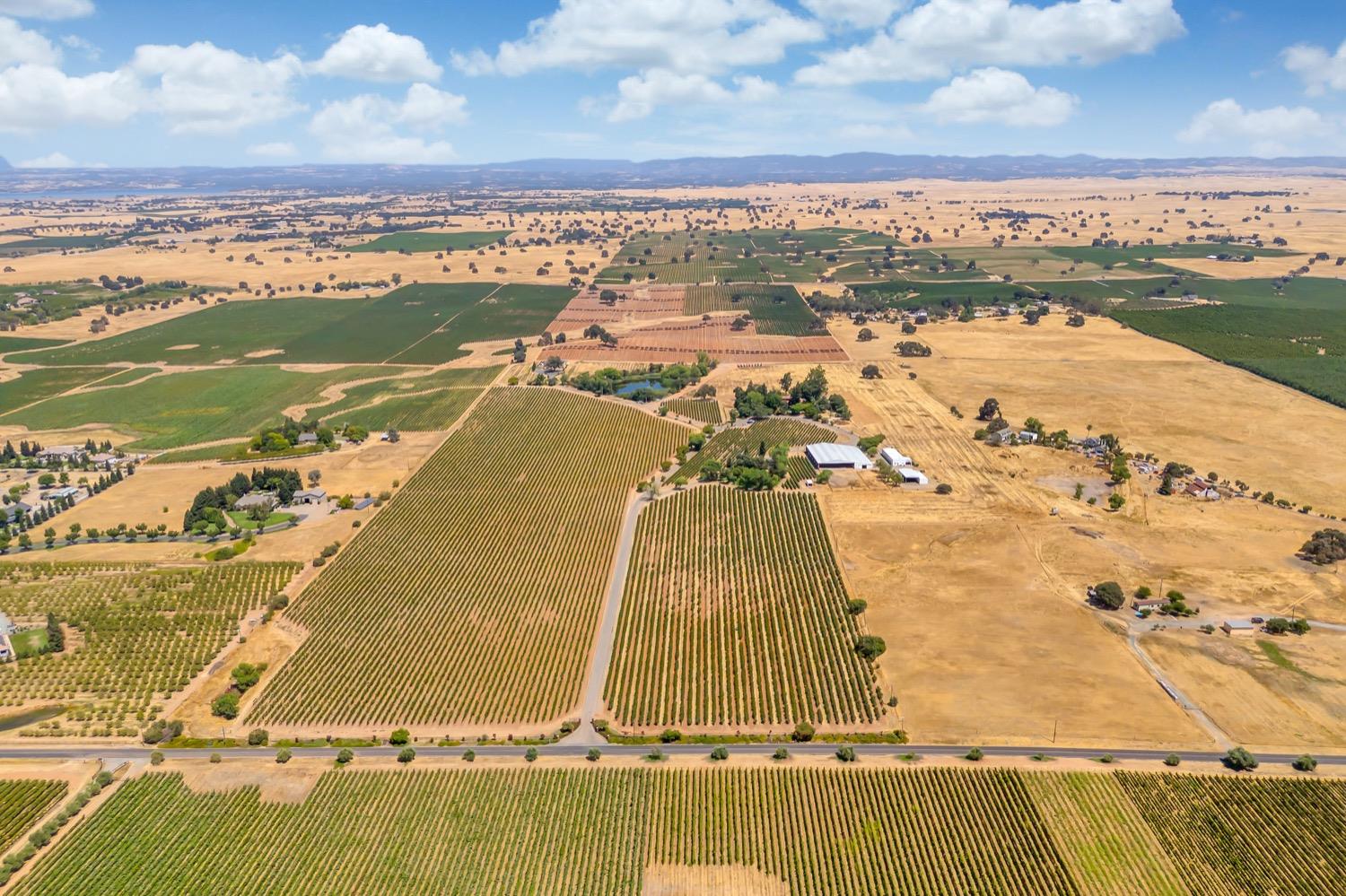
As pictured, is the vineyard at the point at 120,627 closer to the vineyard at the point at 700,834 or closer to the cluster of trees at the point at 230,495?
the cluster of trees at the point at 230,495

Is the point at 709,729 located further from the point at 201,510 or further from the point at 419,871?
the point at 201,510

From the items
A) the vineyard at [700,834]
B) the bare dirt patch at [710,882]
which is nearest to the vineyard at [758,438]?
the vineyard at [700,834]

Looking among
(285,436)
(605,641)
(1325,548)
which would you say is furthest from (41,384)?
(1325,548)

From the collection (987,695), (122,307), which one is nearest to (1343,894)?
(987,695)

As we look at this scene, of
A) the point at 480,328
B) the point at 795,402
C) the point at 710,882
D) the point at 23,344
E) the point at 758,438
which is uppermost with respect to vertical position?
the point at 480,328

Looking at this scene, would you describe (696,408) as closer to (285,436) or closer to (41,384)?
(285,436)

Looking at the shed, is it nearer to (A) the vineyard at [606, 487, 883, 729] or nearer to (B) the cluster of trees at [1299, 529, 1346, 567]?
(A) the vineyard at [606, 487, 883, 729]
